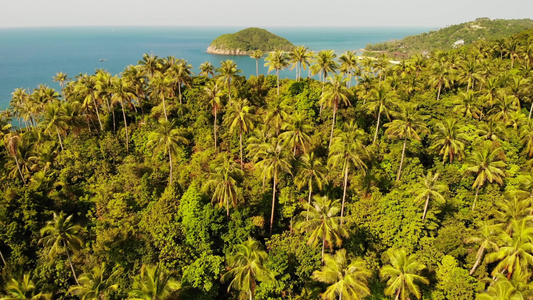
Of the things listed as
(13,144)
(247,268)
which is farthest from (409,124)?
(13,144)

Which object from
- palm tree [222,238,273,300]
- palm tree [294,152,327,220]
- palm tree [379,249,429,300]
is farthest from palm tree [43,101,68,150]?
palm tree [379,249,429,300]

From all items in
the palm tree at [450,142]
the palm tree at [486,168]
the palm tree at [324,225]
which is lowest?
the palm tree at [324,225]

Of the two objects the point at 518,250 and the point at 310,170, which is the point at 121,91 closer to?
the point at 310,170

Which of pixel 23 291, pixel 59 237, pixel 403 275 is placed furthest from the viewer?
pixel 59 237

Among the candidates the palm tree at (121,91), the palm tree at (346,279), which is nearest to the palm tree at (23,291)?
the palm tree at (346,279)

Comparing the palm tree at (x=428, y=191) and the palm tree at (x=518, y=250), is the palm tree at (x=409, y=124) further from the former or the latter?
the palm tree at (x=518, y=250)

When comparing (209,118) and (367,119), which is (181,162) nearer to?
(209,118)

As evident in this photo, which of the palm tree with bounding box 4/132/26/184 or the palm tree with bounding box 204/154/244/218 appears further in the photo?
the palm tree with bounding box 4/132/26/184

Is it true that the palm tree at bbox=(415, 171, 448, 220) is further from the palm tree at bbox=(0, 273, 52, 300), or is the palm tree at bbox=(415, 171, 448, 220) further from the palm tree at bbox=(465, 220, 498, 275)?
the palm tree at bbox=(0, 273, 52, 300)

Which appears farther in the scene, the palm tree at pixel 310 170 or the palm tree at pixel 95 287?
the palm tree at pixel 310 170
